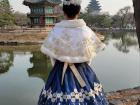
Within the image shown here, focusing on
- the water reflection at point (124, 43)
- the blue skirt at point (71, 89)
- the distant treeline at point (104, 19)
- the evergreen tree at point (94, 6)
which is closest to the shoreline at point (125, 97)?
the blue skirt at point (71, 89)

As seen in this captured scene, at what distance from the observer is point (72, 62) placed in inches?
118

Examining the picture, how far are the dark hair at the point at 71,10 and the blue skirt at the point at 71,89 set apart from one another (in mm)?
436

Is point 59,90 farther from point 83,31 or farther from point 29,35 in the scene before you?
point 29,35

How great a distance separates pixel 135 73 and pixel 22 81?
4081mm

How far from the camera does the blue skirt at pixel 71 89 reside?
2.86 meters

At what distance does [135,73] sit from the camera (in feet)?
39.6

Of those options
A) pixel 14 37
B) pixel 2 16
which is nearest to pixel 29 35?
pixel 14 37

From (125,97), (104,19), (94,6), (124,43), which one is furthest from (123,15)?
(125,97)

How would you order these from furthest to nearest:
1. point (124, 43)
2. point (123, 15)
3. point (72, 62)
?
point (123, 15) < point (124, 43) < point (72, 62)

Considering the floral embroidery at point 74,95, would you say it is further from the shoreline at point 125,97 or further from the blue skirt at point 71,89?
the shoreline at point 125,97

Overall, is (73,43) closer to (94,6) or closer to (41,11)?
(41,11)

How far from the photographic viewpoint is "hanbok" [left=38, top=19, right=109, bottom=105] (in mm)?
2918

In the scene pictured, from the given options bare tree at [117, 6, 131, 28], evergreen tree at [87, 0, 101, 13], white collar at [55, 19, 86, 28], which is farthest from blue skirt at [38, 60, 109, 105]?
evergreen tree at [87, 0, 101, 13]

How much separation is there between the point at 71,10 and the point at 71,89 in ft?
2.29
